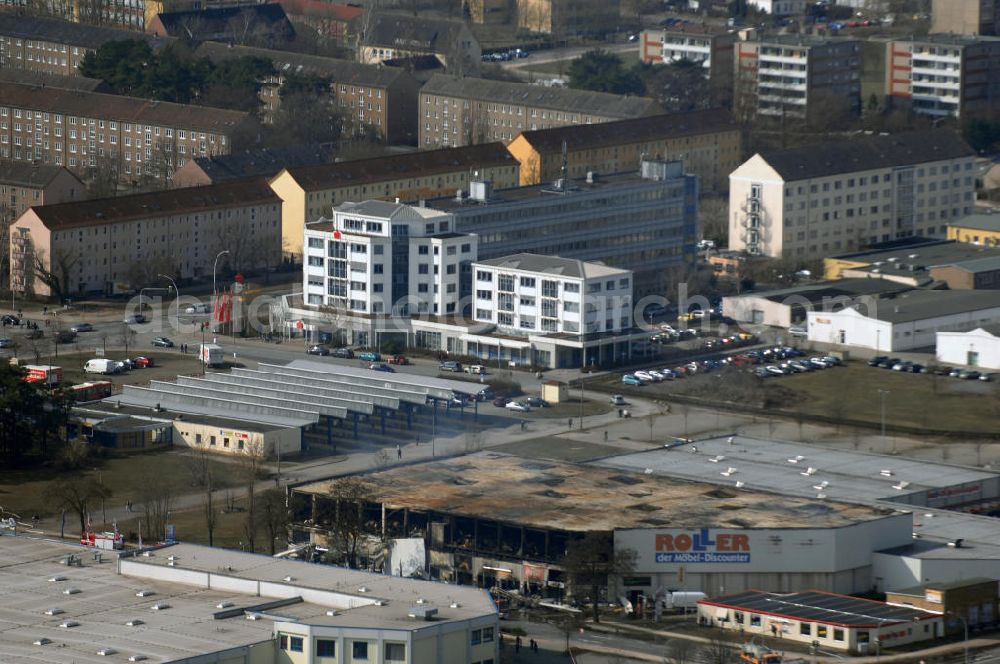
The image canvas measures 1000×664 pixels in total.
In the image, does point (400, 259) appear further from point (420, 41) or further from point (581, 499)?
point (420, 41)

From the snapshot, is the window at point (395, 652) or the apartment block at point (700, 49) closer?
the window at point (395, 652)

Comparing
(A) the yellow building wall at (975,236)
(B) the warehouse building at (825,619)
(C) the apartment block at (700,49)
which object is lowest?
(B) the warehouse building at (825,619)

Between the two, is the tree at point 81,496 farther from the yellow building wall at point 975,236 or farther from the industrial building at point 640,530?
the yellow building wall at point 975,236

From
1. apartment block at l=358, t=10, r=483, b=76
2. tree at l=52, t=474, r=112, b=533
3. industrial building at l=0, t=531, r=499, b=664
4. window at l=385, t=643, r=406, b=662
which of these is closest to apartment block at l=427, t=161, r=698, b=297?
tree at l=52, t=474, r=112, b=533

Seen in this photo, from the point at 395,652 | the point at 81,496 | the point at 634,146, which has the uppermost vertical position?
the point at 634,146

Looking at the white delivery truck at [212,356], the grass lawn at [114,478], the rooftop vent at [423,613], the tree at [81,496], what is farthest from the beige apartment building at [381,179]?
the rooftop vent at [423,613]

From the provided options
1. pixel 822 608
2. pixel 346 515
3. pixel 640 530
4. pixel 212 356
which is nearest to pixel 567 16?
pixel 212 356

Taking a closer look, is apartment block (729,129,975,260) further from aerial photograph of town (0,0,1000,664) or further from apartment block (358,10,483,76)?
apartment block (358,10,483,76)

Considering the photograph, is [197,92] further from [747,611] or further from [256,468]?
[747,611]
